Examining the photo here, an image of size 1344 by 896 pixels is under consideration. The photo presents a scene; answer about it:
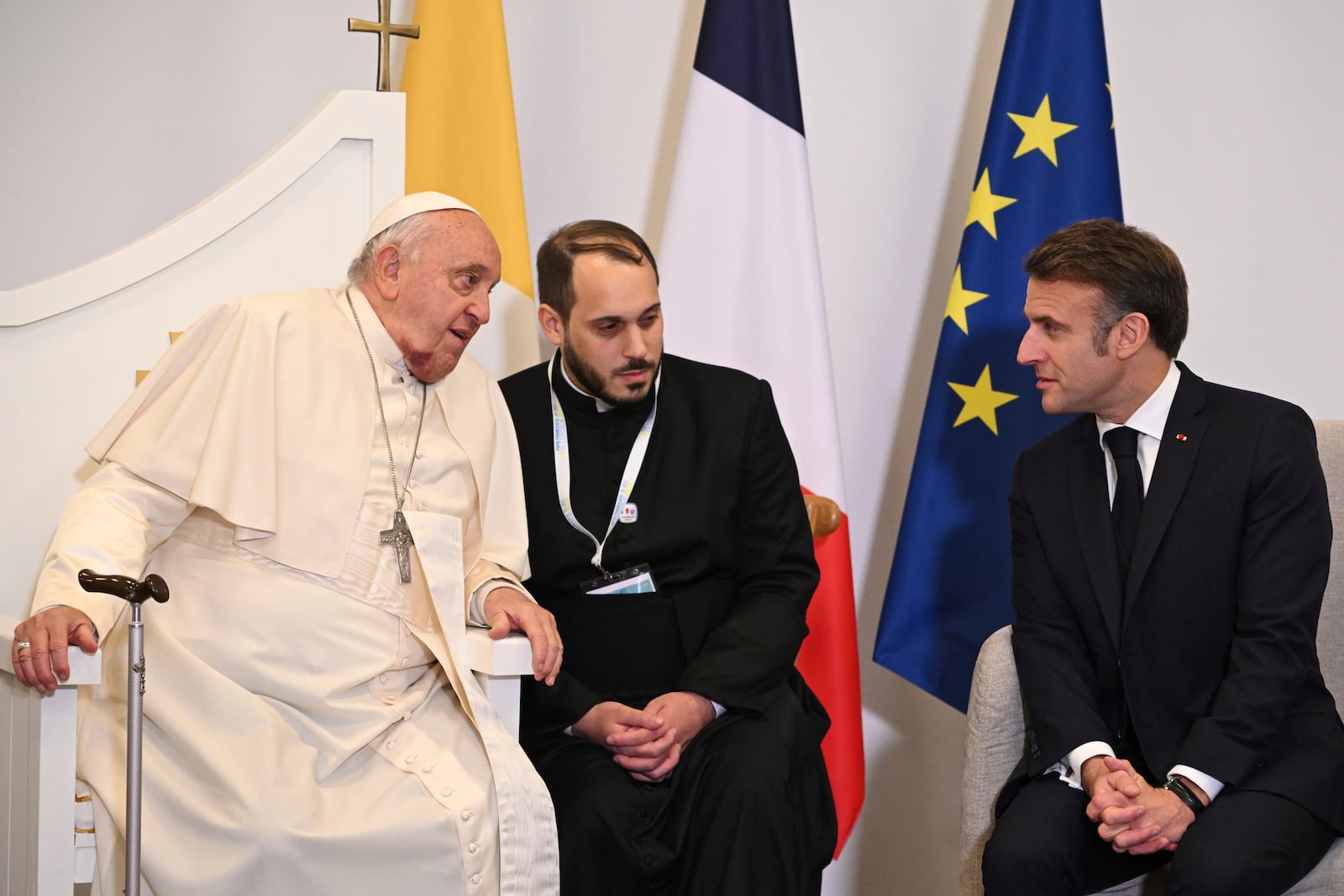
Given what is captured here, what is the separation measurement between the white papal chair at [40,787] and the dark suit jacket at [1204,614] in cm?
177

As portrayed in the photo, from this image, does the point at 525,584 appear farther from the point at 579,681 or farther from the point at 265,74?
the point at 265,74

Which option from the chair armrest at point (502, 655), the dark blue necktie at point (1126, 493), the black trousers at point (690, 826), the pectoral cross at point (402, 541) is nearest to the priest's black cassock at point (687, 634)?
the black trousers at point (690, 826)

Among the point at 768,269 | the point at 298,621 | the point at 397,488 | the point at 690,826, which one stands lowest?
the point at 690,826

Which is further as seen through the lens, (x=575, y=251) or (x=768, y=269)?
(x=768, y=269)

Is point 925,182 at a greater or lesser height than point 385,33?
lesser

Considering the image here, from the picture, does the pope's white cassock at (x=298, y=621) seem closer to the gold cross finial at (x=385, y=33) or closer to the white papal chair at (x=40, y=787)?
the white papal chair at (x=40, y=787)

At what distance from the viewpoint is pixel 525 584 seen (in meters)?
3.03

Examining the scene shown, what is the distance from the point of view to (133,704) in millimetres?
1996

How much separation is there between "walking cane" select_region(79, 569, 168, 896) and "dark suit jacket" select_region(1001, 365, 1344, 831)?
1648mm

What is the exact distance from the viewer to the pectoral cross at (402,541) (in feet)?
8.47

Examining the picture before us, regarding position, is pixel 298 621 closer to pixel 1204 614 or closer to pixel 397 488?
pixel 397 488

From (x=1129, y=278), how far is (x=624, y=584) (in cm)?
125

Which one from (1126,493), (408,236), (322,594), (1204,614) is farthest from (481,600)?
(1204,614)

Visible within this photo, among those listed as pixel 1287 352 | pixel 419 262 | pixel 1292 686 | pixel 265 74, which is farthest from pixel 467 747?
pixel 1287 352
